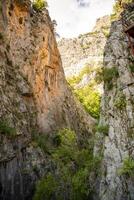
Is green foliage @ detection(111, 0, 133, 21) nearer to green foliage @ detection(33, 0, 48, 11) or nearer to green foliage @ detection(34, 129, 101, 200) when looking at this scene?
green foliage @ detection(33, 0, 48, 11)

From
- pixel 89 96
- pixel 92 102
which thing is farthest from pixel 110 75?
pixel 89 96

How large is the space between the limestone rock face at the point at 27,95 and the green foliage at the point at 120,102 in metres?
13.0

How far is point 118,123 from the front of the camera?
3866cm

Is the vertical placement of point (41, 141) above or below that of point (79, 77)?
below

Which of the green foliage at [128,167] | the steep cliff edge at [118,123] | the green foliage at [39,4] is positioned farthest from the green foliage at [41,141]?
the green foliage at [39,4]

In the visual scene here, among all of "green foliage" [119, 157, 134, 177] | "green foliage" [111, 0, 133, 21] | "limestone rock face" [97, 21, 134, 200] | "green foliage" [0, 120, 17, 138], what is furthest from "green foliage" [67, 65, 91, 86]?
"green foliage" [119, 157, 134, 177]

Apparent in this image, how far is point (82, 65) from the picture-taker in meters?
122

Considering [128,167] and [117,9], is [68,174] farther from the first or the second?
[117,9]

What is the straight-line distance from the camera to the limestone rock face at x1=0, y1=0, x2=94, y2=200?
150 ft

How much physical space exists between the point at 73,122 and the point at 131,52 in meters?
25.5

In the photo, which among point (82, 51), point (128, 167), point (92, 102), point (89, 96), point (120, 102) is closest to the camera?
point (128, 167)

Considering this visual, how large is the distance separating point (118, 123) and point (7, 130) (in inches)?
499

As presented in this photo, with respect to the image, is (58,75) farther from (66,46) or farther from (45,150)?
(66,46)

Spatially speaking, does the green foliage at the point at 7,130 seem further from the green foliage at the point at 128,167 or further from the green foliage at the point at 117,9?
the green foliage at the point at 117,9
